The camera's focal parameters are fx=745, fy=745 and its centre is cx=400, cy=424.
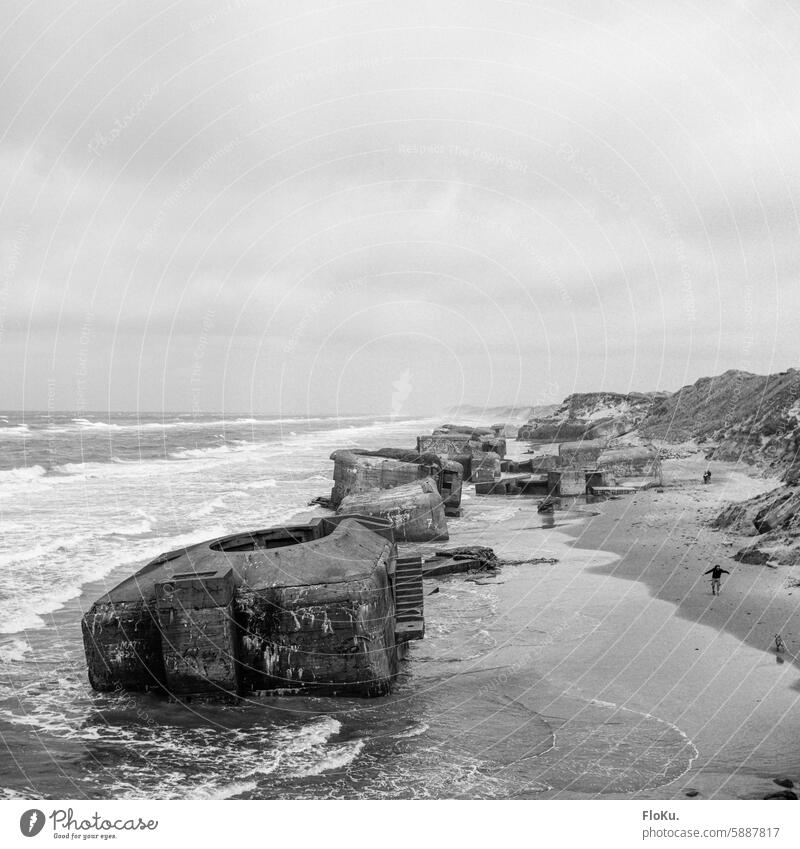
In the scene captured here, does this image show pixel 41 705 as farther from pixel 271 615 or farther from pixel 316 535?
pixel 316 535

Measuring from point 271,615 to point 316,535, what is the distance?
4.27 metres

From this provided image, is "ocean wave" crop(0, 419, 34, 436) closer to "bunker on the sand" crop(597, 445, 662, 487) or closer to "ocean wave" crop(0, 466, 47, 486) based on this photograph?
"ocean wave" crop(0, 466, 47, 486)

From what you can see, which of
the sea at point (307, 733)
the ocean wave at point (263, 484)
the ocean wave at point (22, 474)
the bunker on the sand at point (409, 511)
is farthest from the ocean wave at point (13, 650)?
the ocean wave at point (22, 474)

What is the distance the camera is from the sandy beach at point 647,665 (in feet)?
30.5

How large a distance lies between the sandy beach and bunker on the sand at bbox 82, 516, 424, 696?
2217mm

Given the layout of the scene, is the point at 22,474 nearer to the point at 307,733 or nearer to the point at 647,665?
the point at 307,733

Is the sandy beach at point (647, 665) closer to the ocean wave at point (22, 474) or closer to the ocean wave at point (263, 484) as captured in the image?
the ocean wave at point (263, 484)

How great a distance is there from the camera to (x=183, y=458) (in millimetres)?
66438

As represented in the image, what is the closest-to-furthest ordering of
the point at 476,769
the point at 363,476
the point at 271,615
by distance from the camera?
the point at 476,769
the point at 271,615
the point at 363,476

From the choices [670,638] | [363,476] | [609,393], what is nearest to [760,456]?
[363,476]

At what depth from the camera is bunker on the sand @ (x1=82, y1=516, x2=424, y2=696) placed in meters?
11.2

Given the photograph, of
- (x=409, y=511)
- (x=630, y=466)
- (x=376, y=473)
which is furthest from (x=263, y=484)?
(x=630, y=466)
